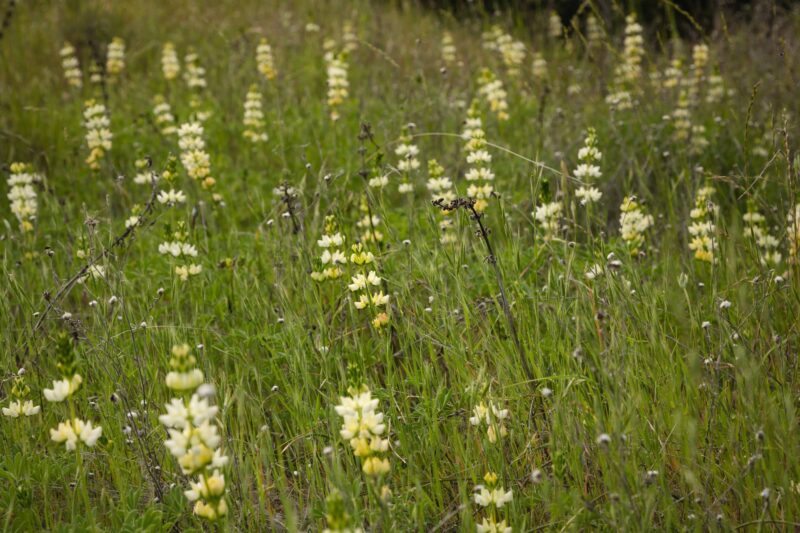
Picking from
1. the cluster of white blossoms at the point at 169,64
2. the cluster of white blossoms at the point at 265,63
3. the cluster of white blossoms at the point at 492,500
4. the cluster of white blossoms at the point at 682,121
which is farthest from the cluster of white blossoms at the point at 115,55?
the cluster of white blossoms at the point at 492,500

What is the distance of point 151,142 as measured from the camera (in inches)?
229

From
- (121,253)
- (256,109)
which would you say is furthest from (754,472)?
(256,109)

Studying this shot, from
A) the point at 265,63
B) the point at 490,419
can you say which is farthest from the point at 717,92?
the point at 490,419

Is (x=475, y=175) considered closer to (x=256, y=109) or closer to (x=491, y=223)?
(x=491, y=223)

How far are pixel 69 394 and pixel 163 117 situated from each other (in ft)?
12.9

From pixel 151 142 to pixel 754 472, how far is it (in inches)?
193

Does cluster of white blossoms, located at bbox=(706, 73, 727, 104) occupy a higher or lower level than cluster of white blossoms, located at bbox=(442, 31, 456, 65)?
lower

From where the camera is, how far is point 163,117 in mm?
5383

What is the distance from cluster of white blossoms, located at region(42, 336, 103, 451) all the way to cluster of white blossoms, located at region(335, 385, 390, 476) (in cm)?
57

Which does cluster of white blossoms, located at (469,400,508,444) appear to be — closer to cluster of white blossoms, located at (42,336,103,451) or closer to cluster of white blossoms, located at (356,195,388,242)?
cluster of white blossoms, located at (42,336,103,451)

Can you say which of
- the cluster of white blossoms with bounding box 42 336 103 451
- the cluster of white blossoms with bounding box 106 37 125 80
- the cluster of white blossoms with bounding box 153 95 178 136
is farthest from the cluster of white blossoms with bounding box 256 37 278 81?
the cluster of white blossoms with bounding box 42 336 103 451

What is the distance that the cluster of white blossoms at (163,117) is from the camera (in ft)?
17.5

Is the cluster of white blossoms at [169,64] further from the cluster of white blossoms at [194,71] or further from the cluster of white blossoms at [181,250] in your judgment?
the cluster of white blossoms at [181,250]

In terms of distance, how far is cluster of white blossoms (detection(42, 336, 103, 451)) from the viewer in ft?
5.66
